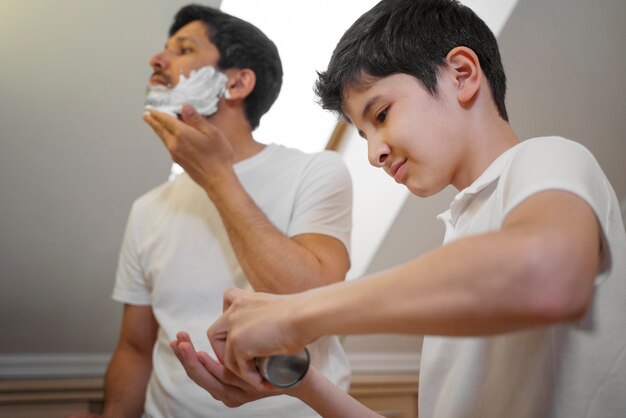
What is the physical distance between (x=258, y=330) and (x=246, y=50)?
41.2 inches

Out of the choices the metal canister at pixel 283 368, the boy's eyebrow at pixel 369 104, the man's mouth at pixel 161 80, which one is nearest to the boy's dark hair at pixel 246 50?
the man's mouth at pixel 161 80

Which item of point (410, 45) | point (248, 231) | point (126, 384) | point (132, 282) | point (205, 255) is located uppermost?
point (410, 45)

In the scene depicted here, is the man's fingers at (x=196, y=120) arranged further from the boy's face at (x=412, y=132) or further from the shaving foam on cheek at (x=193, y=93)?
the boy's face at (x=412, y=132)

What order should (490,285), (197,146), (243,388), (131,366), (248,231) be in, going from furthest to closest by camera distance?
(131,366) < (197,146) < (248,231) < (243,388) < (490,285)

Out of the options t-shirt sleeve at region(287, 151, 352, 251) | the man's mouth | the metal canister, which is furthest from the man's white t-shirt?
the metal canister

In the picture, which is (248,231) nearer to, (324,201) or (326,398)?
(324,201)

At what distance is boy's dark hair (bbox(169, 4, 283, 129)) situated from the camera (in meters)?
1.45

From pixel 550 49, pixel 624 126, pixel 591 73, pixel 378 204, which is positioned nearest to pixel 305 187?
pixel 378 204

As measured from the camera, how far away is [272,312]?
552mm

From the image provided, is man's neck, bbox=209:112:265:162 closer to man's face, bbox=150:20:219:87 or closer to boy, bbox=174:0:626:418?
man's face, bbox=150:20:219:87

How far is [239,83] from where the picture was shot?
4.74 ft

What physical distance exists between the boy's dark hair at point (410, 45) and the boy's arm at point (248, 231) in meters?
0.29

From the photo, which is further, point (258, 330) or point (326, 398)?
point (326, 398)

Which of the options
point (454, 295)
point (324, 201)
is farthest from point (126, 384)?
point (454, 295)
